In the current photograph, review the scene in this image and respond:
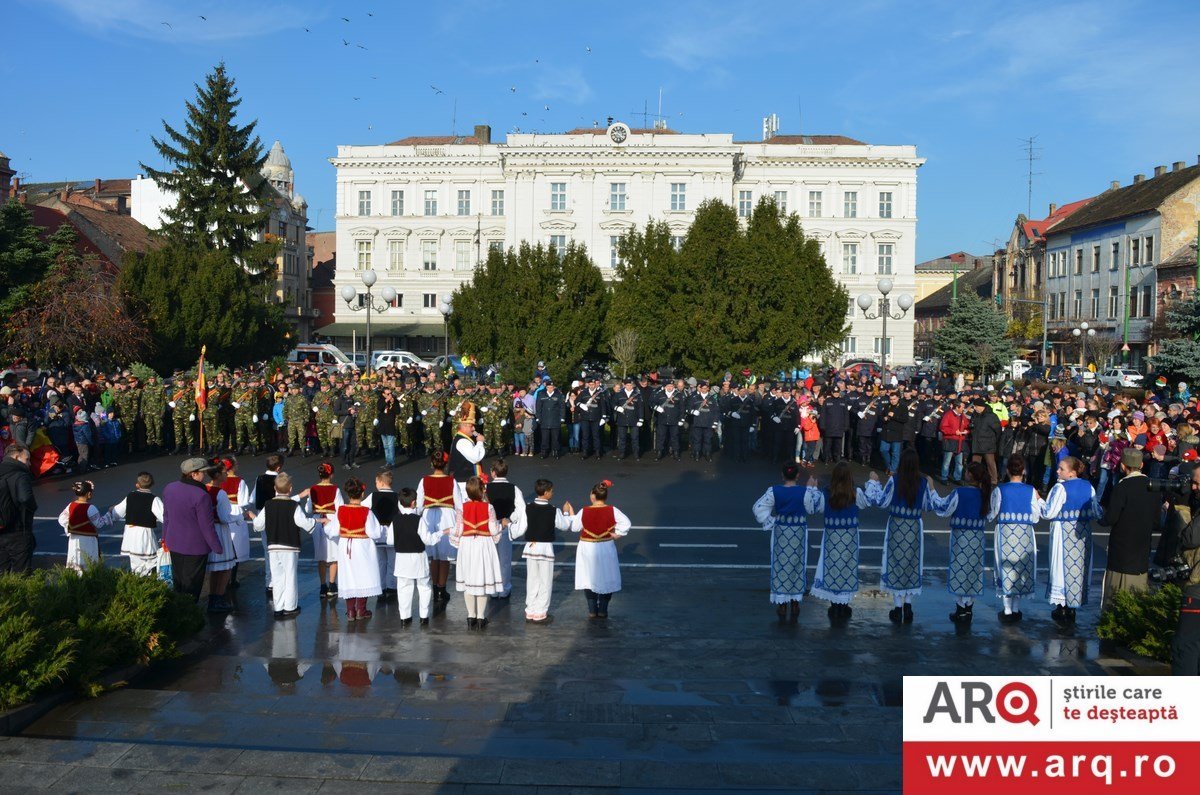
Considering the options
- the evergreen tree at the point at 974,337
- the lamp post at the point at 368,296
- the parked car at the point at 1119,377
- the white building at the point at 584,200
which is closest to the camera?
the lamp post at the point at 368,296

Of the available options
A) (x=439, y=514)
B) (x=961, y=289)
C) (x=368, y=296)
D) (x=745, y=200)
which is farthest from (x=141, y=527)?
(x=961, y=289)

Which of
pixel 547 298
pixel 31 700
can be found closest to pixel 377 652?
pixel 31 700

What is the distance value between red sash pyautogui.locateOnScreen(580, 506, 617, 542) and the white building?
183 feet

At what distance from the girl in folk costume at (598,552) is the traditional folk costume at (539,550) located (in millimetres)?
251

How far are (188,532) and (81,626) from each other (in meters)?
2.49

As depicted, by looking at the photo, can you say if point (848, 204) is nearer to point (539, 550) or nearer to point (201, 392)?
point (201, 392)

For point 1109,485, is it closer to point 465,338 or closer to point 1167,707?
point 1167,707

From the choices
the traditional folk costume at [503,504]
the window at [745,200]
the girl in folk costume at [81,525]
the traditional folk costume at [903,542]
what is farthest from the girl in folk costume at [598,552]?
the window at [745,200]

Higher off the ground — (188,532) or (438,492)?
(438,492)

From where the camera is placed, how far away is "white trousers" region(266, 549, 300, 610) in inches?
437

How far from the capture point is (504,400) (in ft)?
78.0

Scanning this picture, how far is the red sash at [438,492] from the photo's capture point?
38.5ft

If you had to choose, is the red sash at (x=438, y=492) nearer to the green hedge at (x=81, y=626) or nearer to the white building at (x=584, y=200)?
the green hedge at (x=81, y=626)

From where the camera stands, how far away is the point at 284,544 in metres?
11.1
